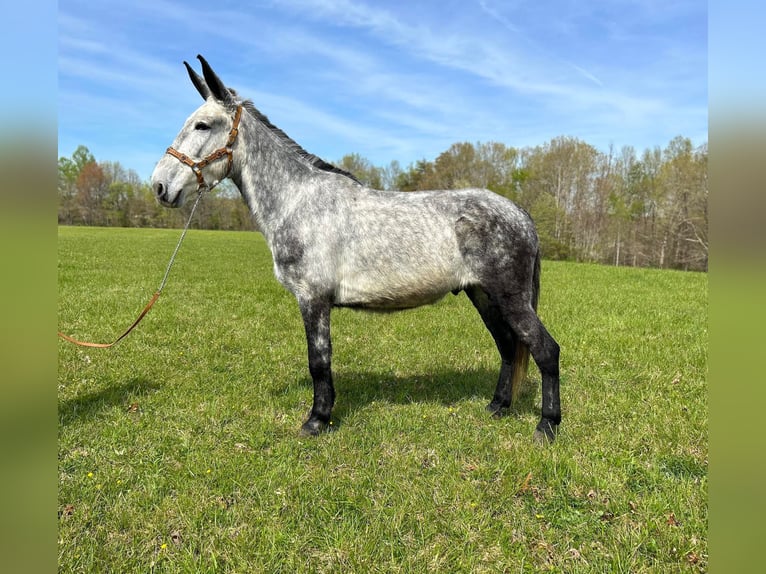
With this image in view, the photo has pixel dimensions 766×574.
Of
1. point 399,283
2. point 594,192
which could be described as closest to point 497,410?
point 399,283

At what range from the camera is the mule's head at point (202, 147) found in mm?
4320

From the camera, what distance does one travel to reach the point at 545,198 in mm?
45812

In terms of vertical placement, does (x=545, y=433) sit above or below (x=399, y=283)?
below

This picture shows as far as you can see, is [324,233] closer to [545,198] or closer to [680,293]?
[680,293]

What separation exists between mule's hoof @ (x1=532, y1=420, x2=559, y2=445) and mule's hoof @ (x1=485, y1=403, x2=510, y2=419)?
0.59 m

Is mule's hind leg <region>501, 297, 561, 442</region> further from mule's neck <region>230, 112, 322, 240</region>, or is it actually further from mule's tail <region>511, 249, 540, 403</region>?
mule's neck <region>230, 112, 322, 240</region>

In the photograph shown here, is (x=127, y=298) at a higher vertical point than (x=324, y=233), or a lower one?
lower

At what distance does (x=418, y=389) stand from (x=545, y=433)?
1.93m

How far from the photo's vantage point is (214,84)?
14.5 feet

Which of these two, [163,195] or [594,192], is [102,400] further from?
[594,192]

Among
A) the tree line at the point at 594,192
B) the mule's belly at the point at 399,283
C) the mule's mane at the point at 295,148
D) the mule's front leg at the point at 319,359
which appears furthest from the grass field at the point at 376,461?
the tree line at the point at 594,192
